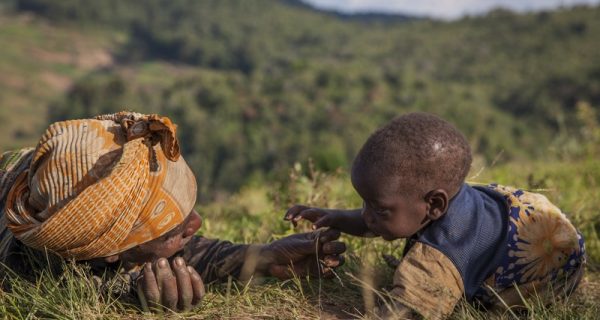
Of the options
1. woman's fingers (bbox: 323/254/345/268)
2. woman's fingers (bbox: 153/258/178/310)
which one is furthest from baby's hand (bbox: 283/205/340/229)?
woman's fingers (bbox: 153/258/178/310)

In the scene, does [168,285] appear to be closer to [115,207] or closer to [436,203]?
[115,207]

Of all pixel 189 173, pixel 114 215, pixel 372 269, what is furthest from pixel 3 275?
pixel 372 269

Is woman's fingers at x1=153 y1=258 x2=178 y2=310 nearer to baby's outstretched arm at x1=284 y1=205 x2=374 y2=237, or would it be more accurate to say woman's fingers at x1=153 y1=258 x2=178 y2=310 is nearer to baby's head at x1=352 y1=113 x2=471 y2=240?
baby's outstretched arm at x1=284 y1=205 x2=374 y2=237

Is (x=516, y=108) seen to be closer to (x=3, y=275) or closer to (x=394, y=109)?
(x=394, y=109)

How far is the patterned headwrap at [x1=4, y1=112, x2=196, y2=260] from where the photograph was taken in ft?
7.07

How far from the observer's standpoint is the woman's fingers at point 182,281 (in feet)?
7.18

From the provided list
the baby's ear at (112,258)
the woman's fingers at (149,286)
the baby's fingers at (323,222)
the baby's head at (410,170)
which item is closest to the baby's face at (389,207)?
the baby's head at (410,170)

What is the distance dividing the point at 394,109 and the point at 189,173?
5837cm

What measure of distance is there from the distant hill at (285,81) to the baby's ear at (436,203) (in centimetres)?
3407

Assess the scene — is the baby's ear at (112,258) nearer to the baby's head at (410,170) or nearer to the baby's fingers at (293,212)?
the baby's fingers at (293,212)

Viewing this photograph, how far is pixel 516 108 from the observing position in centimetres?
5766

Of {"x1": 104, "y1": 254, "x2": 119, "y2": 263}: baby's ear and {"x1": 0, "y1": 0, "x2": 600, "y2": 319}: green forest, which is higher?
{"x1": 104, "y1": 254, "x2": 119, "y2": 263}: baby's ear

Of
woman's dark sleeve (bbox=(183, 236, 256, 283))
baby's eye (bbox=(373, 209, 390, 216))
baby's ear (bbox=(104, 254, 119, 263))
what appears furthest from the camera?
woman's dark sleeve (bbox=(183, 236, 256, 283))

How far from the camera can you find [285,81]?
65062 mm
